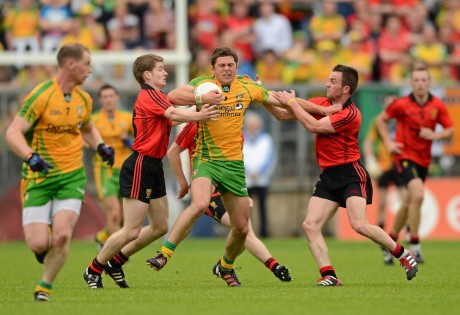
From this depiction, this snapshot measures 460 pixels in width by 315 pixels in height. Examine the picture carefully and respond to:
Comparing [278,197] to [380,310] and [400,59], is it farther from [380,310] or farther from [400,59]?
[380,310]

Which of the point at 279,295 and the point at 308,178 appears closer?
the point at 279,295

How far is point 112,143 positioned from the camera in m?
16.8

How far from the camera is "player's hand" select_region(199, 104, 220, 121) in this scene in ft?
35.8

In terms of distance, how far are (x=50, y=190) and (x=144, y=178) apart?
155 cm

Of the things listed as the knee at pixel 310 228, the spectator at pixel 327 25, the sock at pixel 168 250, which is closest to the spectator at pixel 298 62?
the spectator at pixel 327 25

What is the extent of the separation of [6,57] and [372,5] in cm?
Answer: 859

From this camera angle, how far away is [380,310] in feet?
31.2

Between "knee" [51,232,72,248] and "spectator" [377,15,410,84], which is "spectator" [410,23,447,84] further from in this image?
"knee" [51,232,72,248]

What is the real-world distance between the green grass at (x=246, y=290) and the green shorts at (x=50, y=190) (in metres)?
0.94

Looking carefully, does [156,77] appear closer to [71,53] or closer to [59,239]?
[71,53]

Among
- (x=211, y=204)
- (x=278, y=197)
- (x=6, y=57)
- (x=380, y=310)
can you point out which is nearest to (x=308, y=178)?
(x=278, y=197)

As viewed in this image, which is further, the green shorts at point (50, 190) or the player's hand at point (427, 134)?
the player's hand at point (427, 134)

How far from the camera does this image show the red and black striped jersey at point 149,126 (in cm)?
1154

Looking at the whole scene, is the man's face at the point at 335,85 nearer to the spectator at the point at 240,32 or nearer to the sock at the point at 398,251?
the sock at the point at 398,251
